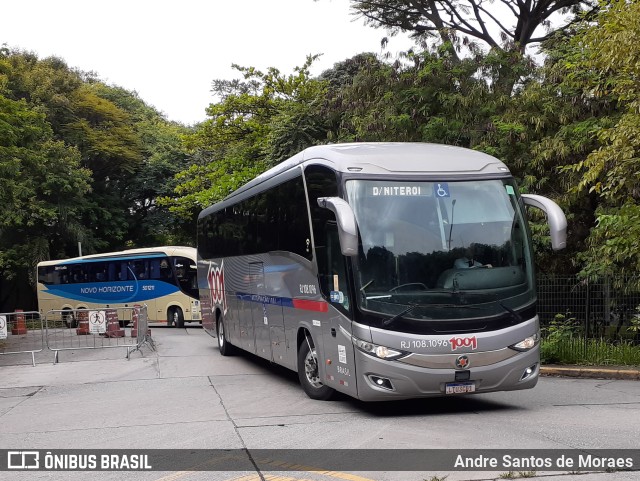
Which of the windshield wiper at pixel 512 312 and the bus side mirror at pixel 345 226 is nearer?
the bus side mirror at pixel 345 226

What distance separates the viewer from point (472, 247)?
976 centimetres

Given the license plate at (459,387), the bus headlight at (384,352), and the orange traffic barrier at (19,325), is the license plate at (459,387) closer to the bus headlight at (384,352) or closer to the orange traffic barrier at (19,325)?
the bus headlight at (384,352)

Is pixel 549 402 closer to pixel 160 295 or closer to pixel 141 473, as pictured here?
pixel 141 473

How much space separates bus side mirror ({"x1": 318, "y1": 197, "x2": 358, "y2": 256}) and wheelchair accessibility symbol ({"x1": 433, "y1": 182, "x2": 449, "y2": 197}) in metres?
1.24

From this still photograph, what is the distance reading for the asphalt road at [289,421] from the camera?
7.40 metres

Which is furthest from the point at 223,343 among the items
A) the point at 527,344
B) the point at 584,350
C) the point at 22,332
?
the point at 527,344

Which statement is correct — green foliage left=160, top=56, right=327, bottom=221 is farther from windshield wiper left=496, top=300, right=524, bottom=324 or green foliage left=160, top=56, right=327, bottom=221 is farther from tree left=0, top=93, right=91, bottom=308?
windshield wiper left=496, top=300, right=524, bottom=324

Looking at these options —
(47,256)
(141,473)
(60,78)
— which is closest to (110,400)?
(141,473)

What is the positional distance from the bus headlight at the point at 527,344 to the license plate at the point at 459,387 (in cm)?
72

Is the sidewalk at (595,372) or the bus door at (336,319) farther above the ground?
Answer: the bus door at (336,319)

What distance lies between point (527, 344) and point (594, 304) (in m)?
6.42

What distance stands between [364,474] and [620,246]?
29.7 ft

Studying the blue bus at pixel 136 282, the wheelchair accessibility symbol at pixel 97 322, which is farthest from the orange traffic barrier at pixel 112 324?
the blue bus at pixel 136 282

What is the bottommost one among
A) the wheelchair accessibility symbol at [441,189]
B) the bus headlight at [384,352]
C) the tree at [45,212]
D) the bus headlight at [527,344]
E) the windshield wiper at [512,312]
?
the bus headlight at [527,344]
